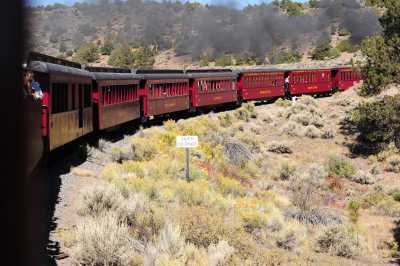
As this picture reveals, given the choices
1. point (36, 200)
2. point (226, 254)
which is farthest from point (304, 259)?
point (36, 200)

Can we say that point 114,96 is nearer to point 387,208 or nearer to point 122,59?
point 387,208

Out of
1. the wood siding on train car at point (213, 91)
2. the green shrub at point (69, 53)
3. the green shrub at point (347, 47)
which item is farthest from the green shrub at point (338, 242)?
the green shrub at point (69, 53)

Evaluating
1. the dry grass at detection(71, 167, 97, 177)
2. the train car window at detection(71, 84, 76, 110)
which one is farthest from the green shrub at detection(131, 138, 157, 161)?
the train car window at detection(71, 84, 76, 110)

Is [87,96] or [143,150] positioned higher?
[87,96]

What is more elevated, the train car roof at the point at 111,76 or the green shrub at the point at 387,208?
the train car roof at the point at 111,76

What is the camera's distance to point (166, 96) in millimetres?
31594

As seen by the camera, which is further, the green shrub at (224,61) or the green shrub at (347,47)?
the green shrub at (224,61)

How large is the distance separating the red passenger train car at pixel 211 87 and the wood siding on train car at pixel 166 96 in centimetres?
129

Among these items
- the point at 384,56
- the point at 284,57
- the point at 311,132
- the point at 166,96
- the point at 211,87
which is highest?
the point at 284,57

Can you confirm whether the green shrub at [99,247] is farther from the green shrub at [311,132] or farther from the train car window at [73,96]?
the green shrub at [311,132]

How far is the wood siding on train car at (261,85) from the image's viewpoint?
44.4m

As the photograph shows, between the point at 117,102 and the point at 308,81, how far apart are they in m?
28.9

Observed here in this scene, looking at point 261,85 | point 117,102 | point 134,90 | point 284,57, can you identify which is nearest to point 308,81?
point 261,85

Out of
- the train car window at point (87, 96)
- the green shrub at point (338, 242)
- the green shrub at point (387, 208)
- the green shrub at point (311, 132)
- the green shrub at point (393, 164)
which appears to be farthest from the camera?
the green shrub at point (311, 132)
